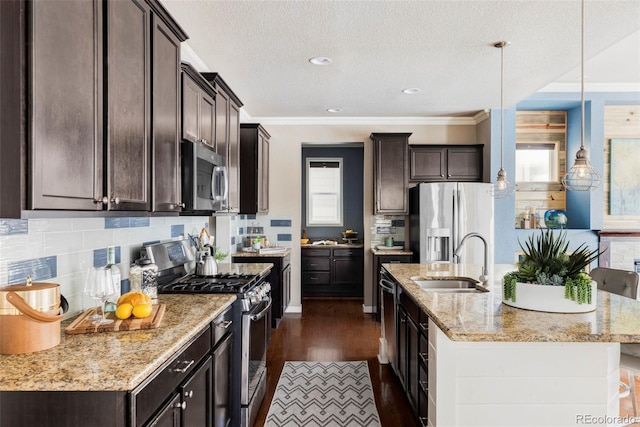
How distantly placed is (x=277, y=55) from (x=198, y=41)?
0.63m

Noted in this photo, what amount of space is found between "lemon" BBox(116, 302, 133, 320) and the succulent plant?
1777 millimetres

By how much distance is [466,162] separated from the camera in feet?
17.5

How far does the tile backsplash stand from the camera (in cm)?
154

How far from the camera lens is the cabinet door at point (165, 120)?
1.96 meters

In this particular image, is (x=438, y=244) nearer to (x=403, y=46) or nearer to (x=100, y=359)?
(x=403, y=46)

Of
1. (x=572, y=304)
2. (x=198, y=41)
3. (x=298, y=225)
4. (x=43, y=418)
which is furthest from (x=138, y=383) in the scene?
(x=298, y=225)

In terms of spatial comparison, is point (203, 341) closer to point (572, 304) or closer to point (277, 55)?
point (572, 304)

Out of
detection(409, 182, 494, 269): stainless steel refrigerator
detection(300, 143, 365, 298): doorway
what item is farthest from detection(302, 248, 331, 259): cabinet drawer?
detection(409, 182, 494, 269): stainless steel refrigerator

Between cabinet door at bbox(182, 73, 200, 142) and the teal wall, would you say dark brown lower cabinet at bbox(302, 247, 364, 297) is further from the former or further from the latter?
cabinet door at bbox(182, 73, 200, 142)

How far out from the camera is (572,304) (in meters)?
1.88

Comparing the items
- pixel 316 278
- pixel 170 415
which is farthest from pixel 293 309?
pixel 170 415

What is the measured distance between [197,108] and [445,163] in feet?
12.1

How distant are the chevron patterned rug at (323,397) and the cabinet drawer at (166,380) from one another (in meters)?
1.17

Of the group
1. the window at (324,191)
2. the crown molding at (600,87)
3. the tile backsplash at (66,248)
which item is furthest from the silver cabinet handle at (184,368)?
the window at (324,191)
